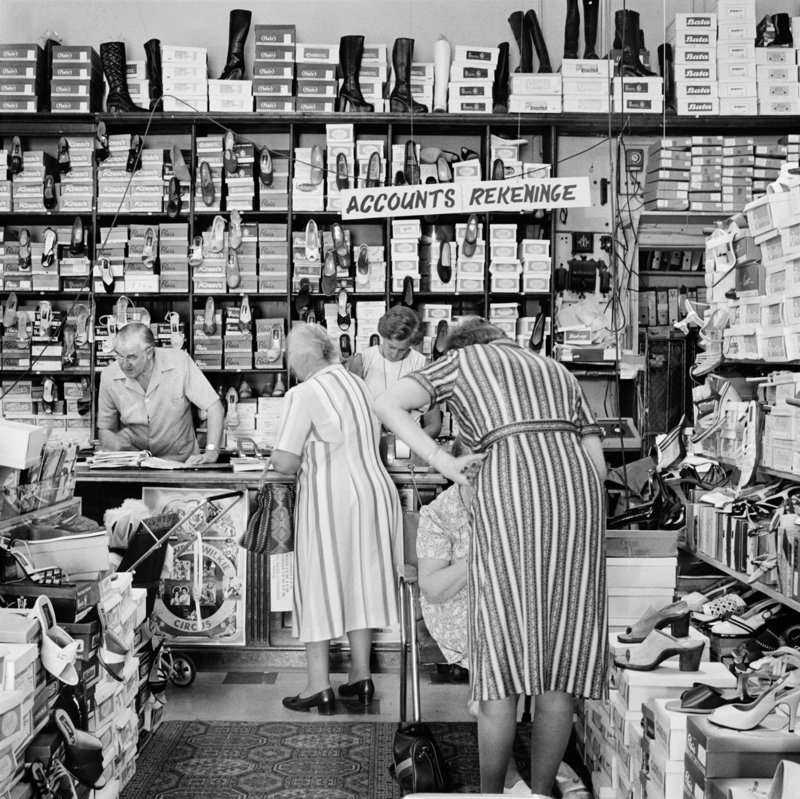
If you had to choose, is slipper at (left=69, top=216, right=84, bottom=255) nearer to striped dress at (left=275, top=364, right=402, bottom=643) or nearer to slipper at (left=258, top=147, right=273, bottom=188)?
slipper at (left=258, top=147, right=273, bottom=188)

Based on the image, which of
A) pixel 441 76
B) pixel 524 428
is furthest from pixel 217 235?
pixel 524 428

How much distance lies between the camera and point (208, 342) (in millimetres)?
6227

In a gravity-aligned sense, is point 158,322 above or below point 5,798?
above

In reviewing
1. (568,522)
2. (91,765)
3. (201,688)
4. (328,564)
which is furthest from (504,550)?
(201,688)

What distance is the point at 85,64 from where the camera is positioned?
20.5 ft

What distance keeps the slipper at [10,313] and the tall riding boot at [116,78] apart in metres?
1.34

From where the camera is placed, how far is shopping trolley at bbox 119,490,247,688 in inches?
146

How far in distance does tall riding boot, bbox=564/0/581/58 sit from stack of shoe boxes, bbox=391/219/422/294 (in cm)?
155

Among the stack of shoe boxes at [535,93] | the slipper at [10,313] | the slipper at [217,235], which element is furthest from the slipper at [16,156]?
the stack of shoe boxes at [535,93]

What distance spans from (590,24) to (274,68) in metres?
2.09

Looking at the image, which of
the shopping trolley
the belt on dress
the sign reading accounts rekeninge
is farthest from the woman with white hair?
the belt on dress

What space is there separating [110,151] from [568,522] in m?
4.71

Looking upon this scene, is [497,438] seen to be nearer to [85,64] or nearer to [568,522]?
[568,522]

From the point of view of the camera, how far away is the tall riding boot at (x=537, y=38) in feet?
21.1
